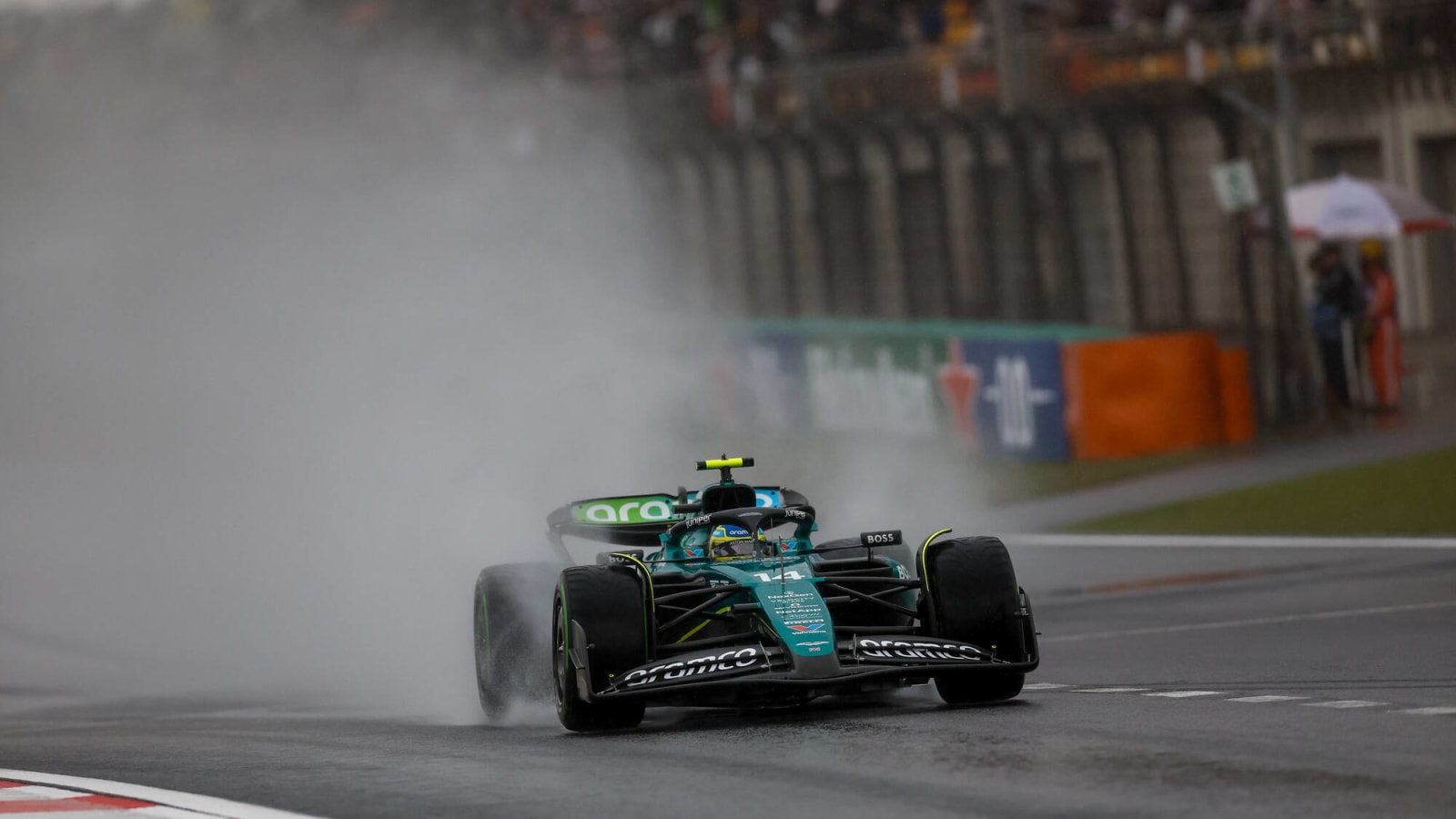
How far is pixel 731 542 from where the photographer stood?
11.4 meters

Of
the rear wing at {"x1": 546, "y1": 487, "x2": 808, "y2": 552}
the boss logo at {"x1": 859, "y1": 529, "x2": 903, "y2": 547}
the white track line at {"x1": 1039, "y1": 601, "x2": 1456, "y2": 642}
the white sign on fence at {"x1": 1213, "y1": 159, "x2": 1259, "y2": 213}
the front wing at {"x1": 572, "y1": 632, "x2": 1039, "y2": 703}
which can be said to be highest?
the white sign on fence at {"x1": 1213, "y1": 159, "x2": 1259, "y2": 213}

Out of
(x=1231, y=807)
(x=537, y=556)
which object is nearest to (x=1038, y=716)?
(x=1231, y=807)

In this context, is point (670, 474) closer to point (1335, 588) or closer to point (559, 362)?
point (559, 362)

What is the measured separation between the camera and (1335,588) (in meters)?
16.5

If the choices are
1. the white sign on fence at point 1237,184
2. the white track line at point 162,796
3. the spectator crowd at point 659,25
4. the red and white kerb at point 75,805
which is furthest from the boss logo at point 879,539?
the spectator crowd at point 659,25

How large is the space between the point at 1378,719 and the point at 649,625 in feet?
9.76

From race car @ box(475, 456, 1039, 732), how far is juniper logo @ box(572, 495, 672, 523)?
1.49ft

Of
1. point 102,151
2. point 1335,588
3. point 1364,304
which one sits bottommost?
point 1335,588

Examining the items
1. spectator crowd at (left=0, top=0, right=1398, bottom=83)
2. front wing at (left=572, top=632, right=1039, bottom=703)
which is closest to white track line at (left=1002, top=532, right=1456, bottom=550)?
front wing at (left=572, top=632, right=1039, bottom=703)

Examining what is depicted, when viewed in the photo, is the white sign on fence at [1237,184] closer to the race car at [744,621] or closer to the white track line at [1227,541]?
the white track line at [1227,541]

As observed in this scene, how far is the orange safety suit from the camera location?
83.3 feet

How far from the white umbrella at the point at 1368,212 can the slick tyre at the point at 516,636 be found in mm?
15602

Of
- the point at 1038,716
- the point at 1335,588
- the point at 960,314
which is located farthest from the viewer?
the point at 960,314

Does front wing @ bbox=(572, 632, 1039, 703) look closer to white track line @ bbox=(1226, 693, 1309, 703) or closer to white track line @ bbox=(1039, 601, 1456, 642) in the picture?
white track line @ bbox=(1226, 693, 1309, 703)
